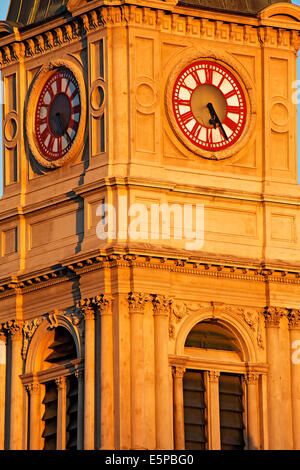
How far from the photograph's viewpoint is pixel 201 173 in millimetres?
88562

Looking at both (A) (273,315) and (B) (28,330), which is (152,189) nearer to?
(A) (273,315)

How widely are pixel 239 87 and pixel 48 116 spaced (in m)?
4.87

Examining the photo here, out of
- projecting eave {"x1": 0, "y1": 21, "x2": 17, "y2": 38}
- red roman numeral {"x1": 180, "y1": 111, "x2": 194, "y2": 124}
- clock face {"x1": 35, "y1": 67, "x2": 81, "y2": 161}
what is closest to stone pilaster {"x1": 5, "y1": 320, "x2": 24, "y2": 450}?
clock face {"x1": 35, "y1": 67, "x2": 81, "y2": 161}

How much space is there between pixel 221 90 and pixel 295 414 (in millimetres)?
8300

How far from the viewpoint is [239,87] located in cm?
8956

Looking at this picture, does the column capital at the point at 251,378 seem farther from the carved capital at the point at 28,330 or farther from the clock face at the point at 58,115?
the clock face at the point at 58,115

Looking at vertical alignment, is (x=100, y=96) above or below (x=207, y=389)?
above

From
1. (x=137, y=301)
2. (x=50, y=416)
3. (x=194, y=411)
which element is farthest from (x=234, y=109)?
(x=50, y=416)

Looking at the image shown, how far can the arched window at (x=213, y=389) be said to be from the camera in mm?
87562

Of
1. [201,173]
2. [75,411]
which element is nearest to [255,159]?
[201,173]

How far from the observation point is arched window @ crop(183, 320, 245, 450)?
87.6 metres

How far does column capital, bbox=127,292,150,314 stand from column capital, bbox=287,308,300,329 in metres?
4.39

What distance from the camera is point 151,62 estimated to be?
88.2 meters

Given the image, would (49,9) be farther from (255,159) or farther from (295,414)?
(295,414)
